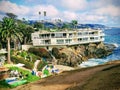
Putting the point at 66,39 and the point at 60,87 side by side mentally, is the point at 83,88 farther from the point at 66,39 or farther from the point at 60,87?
the point at 66,39

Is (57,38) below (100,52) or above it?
above

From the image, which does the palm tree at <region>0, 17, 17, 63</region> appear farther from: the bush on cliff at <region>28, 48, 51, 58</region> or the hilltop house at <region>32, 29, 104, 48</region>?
the hilltop house at <region>32, 29, 104, 48</region>

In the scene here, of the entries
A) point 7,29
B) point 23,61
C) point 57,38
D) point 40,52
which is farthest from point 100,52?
point 7,29

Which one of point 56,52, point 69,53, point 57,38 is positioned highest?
point 57,38

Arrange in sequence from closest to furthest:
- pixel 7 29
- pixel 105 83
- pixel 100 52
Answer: pixel 105 83 < pixel 7 29 < pixel 100 52

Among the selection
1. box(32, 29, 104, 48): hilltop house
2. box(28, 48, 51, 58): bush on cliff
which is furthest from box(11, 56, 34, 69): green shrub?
box(32, 29, 104, 48): hilltop house

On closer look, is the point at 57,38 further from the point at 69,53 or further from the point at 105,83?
the point at 105,83

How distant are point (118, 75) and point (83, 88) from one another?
2.70 meters

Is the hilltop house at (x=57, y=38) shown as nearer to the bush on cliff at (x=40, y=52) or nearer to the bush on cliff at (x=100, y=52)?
the bush on cliff at (x=40, y=52)

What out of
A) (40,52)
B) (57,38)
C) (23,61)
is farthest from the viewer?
(57,38)

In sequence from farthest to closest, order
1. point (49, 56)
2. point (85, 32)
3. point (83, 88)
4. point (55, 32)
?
1. point (85, 32)
2. point (55, 32)
3. point (49, 56)
4. point (83, 88)

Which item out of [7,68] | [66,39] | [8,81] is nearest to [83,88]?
[8,81]

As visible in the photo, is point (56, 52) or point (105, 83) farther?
point (56, 52)

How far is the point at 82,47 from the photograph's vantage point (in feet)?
259
